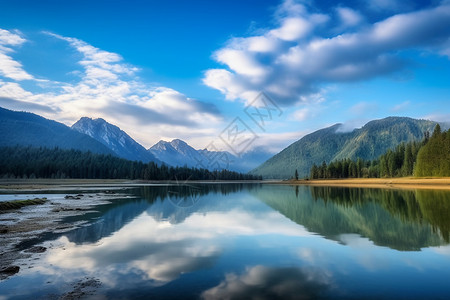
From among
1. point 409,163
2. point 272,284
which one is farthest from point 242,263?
point 409,163

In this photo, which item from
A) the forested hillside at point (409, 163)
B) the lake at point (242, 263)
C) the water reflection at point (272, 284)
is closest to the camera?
the water reflection at point (272, 284)

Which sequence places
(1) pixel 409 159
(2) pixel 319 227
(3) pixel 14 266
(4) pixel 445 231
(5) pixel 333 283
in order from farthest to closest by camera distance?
(1) pixel 409 159, (2) pixel 319 227, (4) pixel 445 231, (3) pixel 14 266, (5) pixel 333 283

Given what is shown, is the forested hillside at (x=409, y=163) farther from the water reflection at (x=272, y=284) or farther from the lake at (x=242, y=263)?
the water reflection at (x=272, y=284)

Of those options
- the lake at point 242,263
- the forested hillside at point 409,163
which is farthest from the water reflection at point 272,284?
the forested hillside at point 409,163

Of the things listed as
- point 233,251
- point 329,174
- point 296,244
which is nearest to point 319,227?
point 296,244

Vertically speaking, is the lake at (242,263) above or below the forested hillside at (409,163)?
below

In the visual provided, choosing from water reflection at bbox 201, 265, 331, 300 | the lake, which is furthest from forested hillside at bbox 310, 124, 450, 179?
water reflection at bbox 201, 265, 331, 300

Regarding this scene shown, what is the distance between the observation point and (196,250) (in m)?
18.0

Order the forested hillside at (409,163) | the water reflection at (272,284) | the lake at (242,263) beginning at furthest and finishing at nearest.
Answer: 1. the forested hillside at (409,163)
2. the lake at (242,263)
3. the water reflection at (272,284)

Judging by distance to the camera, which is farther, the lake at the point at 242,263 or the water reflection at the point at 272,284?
the lake at the point at 242,263

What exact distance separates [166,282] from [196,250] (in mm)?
6103

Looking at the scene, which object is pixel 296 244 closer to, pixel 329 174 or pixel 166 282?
pixel 166 282

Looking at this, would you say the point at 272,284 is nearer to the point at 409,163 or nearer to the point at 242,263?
the point at 242,263

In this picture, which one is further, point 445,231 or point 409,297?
point 445,231
